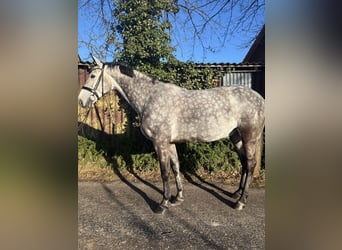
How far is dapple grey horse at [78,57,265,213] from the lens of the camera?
2605 mm

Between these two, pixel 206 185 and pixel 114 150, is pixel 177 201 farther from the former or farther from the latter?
pixel 114 150

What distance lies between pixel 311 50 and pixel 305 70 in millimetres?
62

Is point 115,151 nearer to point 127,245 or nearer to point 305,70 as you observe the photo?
point 127,245

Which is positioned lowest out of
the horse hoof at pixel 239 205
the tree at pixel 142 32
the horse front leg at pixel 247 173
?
the horse hoof at pixel 239 205

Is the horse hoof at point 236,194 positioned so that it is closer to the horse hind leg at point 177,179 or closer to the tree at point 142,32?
the horse hind leg at point 177,179

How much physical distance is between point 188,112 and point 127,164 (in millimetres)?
1502

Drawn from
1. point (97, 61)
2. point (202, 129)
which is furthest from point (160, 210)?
point (97, 61)

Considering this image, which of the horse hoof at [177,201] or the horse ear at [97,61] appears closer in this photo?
the horse ear at [97,61]

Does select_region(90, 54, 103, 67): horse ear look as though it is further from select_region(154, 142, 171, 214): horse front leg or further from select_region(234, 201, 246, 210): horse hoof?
select_region(234, 201, 246, 210): horse hoof

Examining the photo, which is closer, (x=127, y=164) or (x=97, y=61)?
(x=97, y=61)

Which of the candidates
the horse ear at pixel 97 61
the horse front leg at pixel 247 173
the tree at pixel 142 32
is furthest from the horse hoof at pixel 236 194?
the horse ear at pixel 97 61

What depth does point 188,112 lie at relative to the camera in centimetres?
264

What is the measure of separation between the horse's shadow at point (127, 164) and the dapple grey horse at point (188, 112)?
43 cm

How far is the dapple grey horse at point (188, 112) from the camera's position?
2605mm
